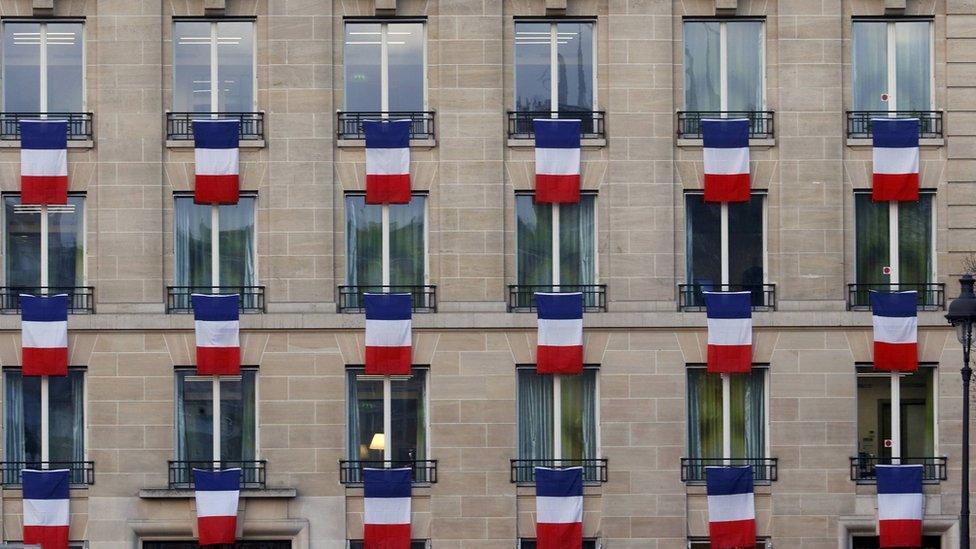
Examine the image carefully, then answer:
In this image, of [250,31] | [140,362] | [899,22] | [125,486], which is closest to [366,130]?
[250,31]

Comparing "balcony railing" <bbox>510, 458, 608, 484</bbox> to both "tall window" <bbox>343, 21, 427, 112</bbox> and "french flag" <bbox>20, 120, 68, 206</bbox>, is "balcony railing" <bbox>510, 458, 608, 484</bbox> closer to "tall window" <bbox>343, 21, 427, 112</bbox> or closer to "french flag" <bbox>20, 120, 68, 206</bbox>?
"tall window" <bbox>343, 21, 427, 112</bbox>

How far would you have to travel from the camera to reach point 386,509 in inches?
1430

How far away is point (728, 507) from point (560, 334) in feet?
17.4

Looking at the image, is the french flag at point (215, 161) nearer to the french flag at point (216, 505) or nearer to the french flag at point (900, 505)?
the french flag at point (216, 505)

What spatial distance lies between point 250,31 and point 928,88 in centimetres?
1538

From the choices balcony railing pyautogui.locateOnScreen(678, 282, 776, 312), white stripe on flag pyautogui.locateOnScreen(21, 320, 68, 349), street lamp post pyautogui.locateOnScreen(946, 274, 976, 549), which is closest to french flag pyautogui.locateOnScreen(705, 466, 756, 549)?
balcony railing pyautogui.locateOnScreen(678, 282, 776, 312)

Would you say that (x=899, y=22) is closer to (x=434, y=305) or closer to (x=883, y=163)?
(x=883, y=163)

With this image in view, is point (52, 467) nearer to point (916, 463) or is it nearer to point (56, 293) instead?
point (56, 293)

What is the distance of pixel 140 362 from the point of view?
3653 cm


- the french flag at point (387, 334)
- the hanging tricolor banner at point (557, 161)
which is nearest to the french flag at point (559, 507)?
the french flag at point (387, 334)

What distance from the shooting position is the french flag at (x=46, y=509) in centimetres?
3600

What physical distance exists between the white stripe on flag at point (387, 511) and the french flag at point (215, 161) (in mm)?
7364

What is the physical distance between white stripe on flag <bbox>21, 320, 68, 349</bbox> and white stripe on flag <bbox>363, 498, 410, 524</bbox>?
7577mm

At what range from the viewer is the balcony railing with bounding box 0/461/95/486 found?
120 feet
